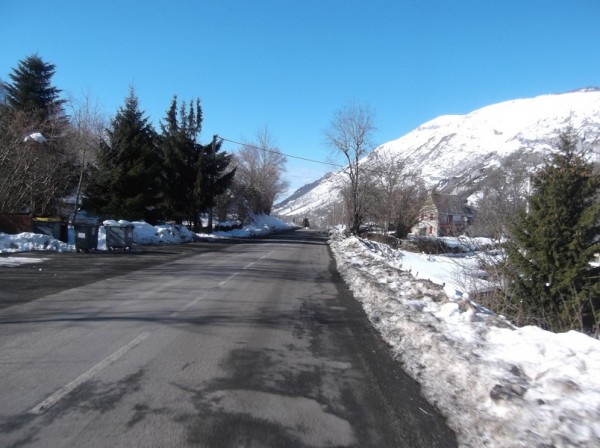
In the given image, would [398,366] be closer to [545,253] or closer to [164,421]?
[164,421]

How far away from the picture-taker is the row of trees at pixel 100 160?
77.2 ft

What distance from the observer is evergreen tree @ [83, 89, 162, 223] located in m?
29.8

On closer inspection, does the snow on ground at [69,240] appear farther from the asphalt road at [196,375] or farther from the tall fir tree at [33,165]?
the asphalt road at [196,375]

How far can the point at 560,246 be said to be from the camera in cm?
1120

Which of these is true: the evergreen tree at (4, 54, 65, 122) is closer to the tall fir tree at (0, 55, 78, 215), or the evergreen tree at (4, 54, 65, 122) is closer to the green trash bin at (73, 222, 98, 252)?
the tall fir tree at (0, 55, 78, 215)

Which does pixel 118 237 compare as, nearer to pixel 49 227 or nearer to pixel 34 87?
pixel 49 227

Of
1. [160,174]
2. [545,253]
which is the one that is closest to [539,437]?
[545,253]

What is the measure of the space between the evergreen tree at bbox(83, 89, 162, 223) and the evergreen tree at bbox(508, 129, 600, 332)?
25287 millimetres

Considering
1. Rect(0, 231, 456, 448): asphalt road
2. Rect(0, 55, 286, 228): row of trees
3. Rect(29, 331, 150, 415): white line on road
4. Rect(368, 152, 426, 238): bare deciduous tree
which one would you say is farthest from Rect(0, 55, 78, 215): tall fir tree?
Rect(368, 152, 426, 238): bare deciduous tree

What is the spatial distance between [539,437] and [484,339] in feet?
9.10

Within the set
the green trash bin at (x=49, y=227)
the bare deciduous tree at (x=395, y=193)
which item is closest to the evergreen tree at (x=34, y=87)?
the green trash bin at (x=49, y=227)

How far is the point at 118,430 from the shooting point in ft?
11.7

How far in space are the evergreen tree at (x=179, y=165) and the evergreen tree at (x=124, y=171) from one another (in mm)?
4914

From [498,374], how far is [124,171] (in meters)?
30.1
